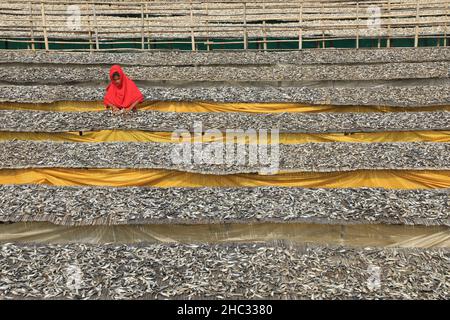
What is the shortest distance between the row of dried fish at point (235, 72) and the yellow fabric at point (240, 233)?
329 inches

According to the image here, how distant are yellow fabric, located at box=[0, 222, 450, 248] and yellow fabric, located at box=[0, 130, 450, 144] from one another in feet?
12.1

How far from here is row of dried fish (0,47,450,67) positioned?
15.9 metres

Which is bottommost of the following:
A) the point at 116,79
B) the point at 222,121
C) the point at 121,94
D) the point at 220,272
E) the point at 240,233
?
the point at 240,233

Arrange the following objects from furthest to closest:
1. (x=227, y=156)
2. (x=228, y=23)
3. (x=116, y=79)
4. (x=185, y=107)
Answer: (x=228, y=23)
(x=185, y=107)
(x=116, y=79)
(x=227, y=156)

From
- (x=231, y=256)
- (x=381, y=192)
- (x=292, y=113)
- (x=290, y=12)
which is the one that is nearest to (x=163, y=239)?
(x=231, y=256)

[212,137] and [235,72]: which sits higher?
[235,72]

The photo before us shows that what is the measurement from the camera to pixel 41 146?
9109 millimetres

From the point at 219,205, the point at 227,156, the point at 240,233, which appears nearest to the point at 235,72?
the point at 227,156

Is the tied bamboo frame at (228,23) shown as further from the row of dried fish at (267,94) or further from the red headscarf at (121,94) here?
the red headscarf at (121,94)

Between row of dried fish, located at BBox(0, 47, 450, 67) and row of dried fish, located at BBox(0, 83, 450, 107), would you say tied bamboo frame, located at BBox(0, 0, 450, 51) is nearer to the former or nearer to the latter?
row of dried fish, located at BBox(0, 47, 450, 67)

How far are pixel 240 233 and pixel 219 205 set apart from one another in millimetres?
588

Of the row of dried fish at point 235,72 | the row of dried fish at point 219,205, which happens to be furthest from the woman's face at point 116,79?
the row of dried fish at point 219,205

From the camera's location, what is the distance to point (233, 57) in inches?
660

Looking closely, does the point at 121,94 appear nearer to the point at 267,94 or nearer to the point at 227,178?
the point at 267,94
